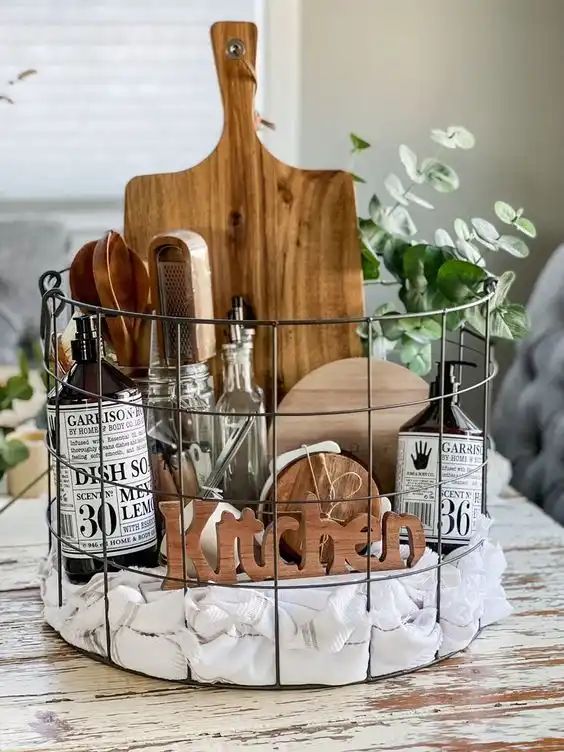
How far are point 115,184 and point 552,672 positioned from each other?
128 centimetres

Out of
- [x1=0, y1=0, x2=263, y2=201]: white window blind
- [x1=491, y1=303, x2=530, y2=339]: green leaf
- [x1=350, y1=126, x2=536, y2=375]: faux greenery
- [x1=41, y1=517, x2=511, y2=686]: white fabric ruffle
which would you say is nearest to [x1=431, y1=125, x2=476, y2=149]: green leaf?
[x1=350, y1=126, x2=536, y2=375]: faux greenery

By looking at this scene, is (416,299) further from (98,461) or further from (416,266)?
(98,461)

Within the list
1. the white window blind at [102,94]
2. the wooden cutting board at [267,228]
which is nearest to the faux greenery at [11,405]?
the wooden cutting board at [267,228]

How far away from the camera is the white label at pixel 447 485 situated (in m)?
0.80

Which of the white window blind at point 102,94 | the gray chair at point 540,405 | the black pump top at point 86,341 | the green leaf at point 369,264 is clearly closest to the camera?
the black pump top at point 86,341

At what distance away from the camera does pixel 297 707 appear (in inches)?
27.0

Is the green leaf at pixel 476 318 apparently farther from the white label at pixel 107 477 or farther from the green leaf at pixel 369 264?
the white label at pixel 107 477

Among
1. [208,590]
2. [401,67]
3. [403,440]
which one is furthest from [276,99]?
[208,590]

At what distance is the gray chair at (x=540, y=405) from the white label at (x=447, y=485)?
1.60 feet

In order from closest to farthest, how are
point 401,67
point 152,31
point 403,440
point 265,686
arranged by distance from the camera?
point 265,686 → point 403,440 → point 401,67 → point 152,31

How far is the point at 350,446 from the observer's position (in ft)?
2.85

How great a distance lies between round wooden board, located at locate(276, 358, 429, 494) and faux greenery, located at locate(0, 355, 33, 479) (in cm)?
30

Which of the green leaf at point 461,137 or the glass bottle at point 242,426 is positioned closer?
the glass bottle at point 242,426

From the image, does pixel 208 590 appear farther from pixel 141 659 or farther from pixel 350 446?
pixel 350 446
